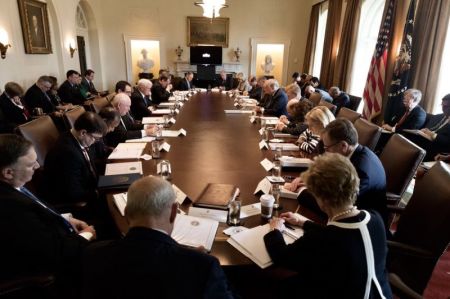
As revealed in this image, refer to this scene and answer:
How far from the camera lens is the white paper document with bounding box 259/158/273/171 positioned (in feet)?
7.90

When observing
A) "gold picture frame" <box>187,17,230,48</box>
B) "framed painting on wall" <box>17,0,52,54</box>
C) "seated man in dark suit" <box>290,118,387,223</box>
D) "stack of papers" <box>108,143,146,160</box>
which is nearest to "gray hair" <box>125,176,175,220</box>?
"seated man in dark suit" <box>290,118,387,223</box>

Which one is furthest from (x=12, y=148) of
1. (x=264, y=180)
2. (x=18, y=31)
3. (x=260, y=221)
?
(x=18, y=31)

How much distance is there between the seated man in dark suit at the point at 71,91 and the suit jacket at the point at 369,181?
22.6 feet

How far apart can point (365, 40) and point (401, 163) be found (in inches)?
248

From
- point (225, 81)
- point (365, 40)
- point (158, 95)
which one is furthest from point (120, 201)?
point (225, 81)

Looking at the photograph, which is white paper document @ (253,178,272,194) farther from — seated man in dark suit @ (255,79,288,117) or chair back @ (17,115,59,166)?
seated man in dark suit @ (255,79,288,117)

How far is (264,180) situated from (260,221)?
53 cm

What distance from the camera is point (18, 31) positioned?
6035 millimetres

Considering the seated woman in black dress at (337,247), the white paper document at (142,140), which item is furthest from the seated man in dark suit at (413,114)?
the seated woman in black dress at (337,247)

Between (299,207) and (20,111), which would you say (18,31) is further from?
(299,207)

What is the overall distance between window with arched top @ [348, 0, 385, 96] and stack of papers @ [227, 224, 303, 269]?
278 inches

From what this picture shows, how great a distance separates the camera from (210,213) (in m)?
1.69

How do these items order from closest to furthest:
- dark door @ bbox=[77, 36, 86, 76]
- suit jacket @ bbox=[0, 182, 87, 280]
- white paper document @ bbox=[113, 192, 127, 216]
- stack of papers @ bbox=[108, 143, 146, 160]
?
suit jacket @ bbox=[0, 182, 87, 280] < white paper document @ bbox=[113, 192, 127, 216] < stack of papers @ bbox=[108, 143, 146, 160] < dark door @ bbox=[77, 36, 86, 76]

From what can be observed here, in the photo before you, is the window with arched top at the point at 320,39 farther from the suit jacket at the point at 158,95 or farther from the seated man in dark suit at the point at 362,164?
the seated man in dark suit at the point at 362,164
